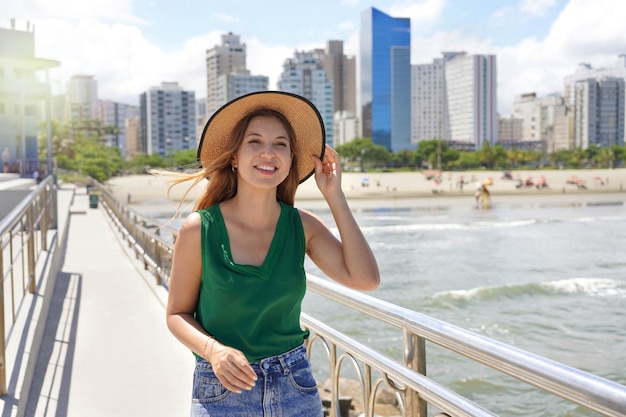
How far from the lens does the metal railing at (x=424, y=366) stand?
147cm

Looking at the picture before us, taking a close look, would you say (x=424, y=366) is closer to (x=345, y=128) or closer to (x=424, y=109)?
(x=345, y=128)

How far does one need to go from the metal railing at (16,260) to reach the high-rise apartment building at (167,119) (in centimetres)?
19095

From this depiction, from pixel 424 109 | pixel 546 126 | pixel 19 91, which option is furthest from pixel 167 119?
pixel 19 91

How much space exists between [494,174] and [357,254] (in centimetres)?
9268

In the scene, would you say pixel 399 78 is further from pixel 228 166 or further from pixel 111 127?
pixel 228 166

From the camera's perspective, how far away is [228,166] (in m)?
2.07

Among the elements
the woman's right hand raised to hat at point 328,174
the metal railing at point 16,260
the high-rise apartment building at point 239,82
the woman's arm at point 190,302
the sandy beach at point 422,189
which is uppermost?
the high-rise apartment building at point 239,82

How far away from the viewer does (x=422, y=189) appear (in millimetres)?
74250

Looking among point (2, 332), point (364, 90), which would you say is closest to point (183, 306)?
point (2, 332)

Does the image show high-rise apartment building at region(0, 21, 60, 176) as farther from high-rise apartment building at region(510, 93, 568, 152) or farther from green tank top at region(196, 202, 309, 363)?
high-rise apartment building at region(510, 93, 568, 152)

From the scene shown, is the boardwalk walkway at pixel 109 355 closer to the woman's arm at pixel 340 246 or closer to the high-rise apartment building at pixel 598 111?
the woman's arm at pixel 340 246

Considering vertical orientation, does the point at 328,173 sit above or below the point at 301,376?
above

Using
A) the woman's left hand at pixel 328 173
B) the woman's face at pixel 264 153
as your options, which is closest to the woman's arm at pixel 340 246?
the woman's left hand at pixel 328 173

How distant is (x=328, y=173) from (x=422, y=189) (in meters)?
73.0
